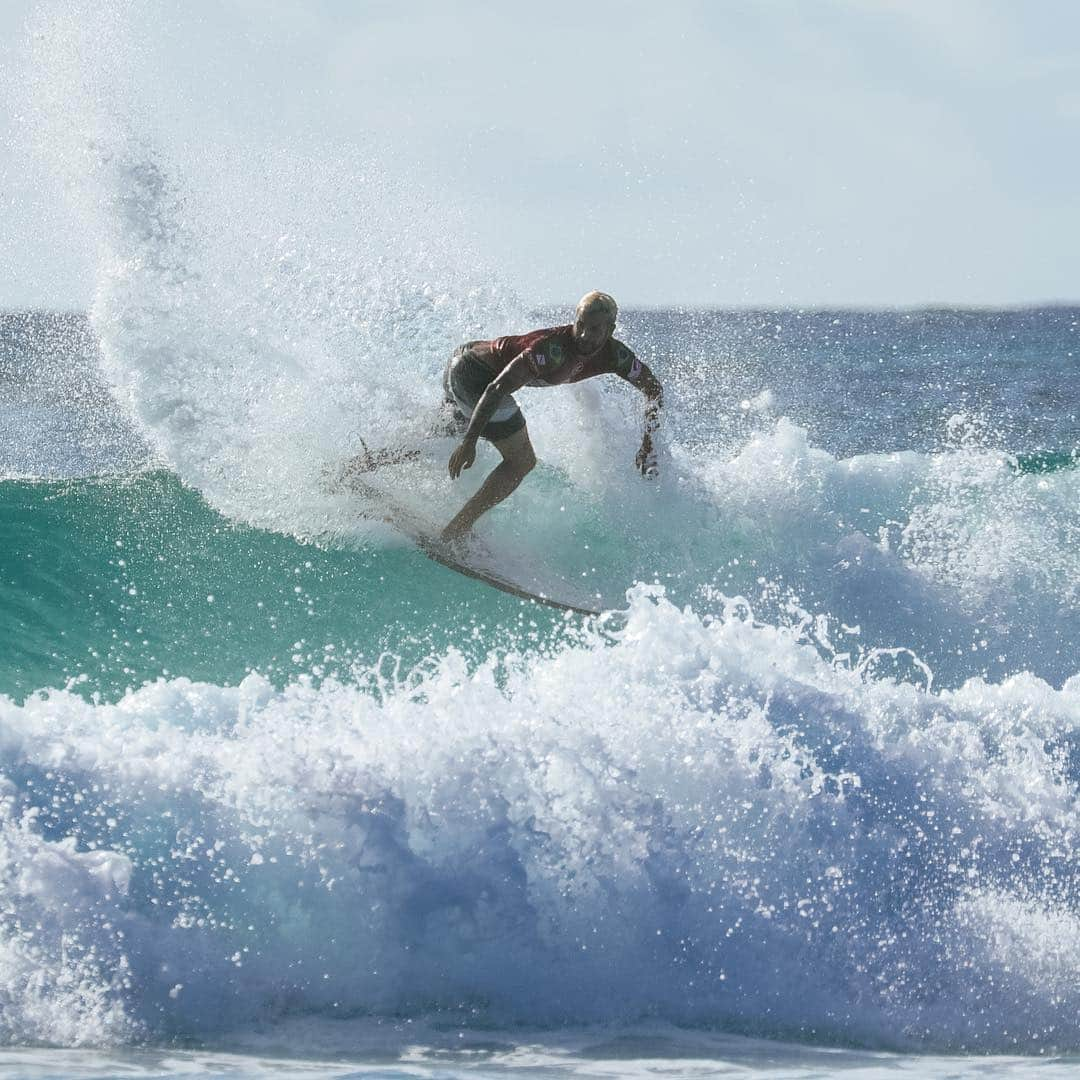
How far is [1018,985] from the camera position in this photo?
3.76 metres

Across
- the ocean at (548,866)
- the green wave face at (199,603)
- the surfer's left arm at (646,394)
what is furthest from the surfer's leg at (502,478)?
the ocean at (548,866)

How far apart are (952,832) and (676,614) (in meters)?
1.16

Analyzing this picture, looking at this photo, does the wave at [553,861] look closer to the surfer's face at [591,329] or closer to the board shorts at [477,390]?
the surfer's face at [591,329]

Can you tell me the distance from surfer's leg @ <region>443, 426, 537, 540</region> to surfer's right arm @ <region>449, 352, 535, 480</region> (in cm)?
40

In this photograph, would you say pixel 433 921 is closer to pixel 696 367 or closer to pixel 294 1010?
pixel 294 1010

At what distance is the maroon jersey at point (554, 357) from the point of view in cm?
655

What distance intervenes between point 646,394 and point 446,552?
1.44 meters

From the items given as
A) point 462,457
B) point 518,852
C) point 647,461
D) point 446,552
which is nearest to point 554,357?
point 462,457

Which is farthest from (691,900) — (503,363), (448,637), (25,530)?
(25,530)

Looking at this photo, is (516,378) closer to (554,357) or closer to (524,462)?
(554,357)

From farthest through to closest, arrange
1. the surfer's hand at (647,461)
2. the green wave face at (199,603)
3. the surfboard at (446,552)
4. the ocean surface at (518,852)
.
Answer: the surfer's hand at (647,461), the surfboard at (446,552), the green wave face at (199,603), the ocean surface at (518,852)

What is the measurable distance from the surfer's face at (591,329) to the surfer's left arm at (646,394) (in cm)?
27

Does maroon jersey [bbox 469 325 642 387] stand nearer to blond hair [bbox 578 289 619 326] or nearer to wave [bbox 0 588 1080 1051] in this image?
blond hair [bbox 578 289 619 326]

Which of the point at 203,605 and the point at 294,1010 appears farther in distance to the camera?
the point at 203,605
